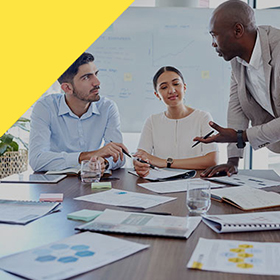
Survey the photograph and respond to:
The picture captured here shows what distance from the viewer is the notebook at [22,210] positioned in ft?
3.84

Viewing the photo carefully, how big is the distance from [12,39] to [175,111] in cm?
130

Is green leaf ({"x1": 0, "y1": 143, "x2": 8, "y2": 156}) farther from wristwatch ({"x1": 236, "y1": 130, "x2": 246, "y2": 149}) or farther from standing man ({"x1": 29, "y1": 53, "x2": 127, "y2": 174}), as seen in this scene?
wristwatch ({"x1": 236, "y1": 130, "x2": 246, "y2": 149})

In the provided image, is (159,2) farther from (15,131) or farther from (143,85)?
(15,131)

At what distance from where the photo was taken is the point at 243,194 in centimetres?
148

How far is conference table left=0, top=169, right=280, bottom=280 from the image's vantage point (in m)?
→ 0.77

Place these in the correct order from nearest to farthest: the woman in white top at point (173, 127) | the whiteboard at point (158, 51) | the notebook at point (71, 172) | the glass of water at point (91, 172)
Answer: the glass of water at point (91, 172) → the notebook at point (71, 172) → the woman in white top at point (173, 127) → the whiteboard at point (158, 51)

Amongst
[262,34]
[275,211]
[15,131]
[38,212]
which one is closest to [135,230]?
[38,212]

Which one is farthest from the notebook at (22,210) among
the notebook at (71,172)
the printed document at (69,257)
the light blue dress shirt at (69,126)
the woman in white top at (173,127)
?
the woman in white top at (173,127)

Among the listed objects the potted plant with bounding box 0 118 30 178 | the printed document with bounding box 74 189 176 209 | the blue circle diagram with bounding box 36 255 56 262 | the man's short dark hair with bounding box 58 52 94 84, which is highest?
the man's short dark hair with bounding box 58 52 94 84

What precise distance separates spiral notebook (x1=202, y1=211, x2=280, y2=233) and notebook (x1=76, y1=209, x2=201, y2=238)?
2.0 inches

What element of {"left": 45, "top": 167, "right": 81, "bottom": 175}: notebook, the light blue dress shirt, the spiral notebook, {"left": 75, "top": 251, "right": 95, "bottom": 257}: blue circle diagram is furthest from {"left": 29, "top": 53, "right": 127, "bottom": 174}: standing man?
{"left": 75, "top": 251, "right": 95, "bottom": 257}: blue circle diagram

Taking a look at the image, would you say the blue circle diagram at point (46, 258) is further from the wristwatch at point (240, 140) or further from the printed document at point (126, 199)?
the wristwatch at point (240, 140)

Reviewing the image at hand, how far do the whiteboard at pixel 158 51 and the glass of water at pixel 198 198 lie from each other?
→ 2661 mm

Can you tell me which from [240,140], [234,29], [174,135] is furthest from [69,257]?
[174,135]
